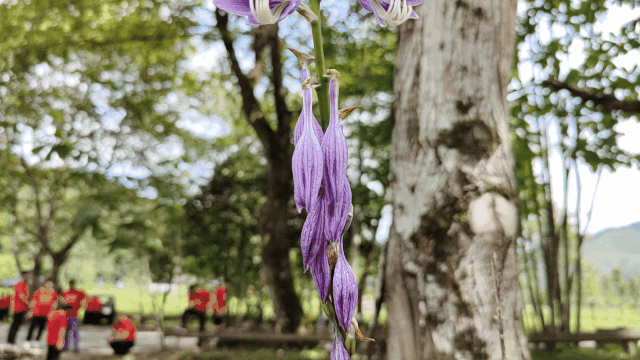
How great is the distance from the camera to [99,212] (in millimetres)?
4930

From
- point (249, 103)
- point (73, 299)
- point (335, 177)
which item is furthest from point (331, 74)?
point (73, 299)

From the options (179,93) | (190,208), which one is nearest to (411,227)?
(190,208)

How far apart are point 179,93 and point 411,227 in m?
11.8

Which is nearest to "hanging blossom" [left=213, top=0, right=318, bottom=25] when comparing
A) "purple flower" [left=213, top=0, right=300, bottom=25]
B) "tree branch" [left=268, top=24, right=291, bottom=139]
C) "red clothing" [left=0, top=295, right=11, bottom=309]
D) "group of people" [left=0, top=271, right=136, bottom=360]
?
"purple flower" [left=213, top=0, right=300, bottom=25]

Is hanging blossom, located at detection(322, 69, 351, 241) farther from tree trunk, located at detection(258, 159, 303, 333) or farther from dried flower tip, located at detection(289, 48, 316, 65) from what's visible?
tree trunk, located at detection(258, 159, 303, 333)

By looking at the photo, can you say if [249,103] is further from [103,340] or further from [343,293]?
[103,340]

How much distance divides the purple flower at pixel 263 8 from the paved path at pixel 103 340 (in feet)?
34.1

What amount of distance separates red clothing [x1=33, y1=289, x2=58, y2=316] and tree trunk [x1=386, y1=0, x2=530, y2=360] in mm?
7963

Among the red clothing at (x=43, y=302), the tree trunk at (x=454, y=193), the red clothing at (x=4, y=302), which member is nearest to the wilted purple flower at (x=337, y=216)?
the tree trunk at (x=454, y=193)

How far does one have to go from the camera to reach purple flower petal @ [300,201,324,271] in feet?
1.79

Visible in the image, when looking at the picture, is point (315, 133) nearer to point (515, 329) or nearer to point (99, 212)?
point (515, 329)

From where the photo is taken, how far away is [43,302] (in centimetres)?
800

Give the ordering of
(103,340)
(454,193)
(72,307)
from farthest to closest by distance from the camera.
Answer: (103,340) → (72,307) → (454,193)

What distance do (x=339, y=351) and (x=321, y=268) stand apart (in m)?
0.10
